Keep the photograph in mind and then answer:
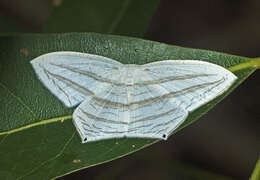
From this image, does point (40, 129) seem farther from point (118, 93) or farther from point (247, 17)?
point (247, 17)

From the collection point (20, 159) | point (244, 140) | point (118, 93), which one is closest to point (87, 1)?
point (118, 93)

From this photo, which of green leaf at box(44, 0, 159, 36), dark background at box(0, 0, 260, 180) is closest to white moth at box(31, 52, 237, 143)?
green leaf at box(44, 0, 159, 36)

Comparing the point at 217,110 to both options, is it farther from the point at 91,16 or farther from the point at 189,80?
the point at 189,80

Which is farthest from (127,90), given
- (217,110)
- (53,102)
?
(217,110)

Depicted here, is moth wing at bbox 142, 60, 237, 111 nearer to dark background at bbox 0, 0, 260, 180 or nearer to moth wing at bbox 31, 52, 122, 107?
moth wing at bbox 31, 52, 122, 107

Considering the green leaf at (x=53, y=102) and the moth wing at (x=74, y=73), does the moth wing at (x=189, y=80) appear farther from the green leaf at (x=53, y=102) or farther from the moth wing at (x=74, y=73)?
the moth wing at (x=74, y=73)
